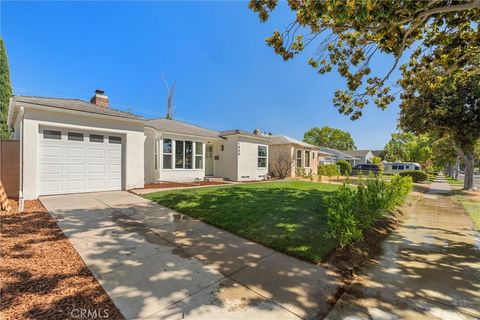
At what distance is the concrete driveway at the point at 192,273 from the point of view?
8.65 ft

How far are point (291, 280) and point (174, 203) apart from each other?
5276 mm

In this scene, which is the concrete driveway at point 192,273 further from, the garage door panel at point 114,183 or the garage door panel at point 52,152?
the garage door panel at point 114,183

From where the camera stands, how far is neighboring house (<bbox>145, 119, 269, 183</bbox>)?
12.6 meters

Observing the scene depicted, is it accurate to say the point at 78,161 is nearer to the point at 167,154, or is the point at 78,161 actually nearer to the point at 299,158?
the point at 167,154

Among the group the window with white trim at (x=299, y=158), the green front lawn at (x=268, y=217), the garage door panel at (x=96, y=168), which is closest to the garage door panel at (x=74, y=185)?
the garage door panel at (x=96, y=168)

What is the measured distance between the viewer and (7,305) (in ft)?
8.10

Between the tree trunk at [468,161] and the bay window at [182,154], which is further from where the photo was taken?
the tree trunk at [468,161]

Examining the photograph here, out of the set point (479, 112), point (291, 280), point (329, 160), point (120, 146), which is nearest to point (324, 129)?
point (329, 160)

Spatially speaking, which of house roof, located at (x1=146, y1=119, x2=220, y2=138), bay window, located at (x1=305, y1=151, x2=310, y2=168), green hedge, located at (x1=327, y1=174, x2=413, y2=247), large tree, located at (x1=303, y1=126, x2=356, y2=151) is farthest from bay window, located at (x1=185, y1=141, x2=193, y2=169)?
large tree, located at (x1=303, y1=126, x2=356, y2=151)

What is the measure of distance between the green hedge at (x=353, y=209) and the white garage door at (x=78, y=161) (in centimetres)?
936

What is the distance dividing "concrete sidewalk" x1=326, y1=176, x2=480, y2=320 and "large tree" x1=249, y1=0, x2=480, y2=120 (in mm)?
4190

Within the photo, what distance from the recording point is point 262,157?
60.7 ft

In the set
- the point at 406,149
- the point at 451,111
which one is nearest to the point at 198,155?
the point at 451,111

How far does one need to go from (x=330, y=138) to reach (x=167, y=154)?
2308 inches
